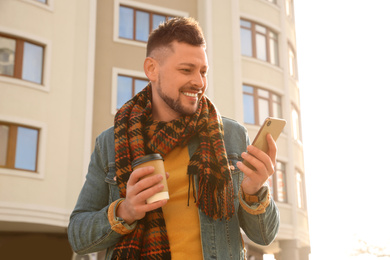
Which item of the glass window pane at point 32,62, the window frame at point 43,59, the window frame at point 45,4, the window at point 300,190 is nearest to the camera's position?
the window frame at point 43,59

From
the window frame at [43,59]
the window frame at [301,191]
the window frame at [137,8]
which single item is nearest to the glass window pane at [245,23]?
the window frame at [137,8]

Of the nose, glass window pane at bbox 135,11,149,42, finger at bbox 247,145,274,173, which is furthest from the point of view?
glass window pane at bbox 135,11,149,42

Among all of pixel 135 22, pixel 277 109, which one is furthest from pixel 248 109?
pixel 135 22

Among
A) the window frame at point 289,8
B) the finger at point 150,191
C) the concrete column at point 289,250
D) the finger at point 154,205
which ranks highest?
the window frame at point 289,8

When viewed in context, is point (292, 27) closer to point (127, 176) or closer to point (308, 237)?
point (308, 237)

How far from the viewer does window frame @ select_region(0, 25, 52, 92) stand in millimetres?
16281

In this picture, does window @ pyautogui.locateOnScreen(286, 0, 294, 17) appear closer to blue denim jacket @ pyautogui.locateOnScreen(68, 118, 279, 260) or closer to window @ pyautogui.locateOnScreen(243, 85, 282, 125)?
window @ pyautogui.locateOnScreen(243, 85, 282, 125)

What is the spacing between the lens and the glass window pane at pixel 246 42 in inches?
865

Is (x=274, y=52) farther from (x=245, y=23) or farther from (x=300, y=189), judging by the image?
(x=300, y=189)

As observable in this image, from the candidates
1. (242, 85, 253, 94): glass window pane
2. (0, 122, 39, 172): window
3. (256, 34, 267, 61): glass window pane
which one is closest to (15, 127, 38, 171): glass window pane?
(0, 122, 39, 172): window

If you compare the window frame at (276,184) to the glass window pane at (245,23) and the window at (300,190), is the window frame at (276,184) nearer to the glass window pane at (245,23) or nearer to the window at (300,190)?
the window at (300,190)

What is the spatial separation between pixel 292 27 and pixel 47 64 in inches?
489

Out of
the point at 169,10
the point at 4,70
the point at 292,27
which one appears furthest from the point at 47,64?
the point at 292,27

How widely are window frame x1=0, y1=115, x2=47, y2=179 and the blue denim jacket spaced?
524 inches
